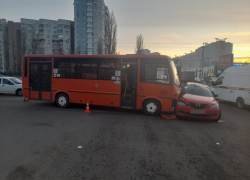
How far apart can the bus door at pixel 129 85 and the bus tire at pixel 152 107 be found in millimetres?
670

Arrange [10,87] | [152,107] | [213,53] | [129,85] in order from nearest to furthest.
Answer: [152,107]
[129,85]
[10,87]
[213,53]

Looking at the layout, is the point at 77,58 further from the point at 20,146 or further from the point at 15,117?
the point at 20,146

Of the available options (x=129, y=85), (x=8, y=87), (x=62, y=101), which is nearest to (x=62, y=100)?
(x=62, y=101)

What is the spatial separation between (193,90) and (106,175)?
7627mm

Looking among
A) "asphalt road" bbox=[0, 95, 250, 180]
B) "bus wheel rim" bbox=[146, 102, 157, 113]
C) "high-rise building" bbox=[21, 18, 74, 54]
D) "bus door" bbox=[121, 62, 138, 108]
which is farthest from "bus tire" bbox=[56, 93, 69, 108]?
"high-rise building" bbox=[21, 18, 74, 54]

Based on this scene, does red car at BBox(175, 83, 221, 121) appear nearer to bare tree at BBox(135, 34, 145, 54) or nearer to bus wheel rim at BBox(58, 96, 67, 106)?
bus wheel rim at BBox(58, 96, 67, 106)

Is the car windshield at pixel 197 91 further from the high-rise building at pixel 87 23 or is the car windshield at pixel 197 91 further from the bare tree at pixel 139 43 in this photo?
the high-rise building at pixel 87 23

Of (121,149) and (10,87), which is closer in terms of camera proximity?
(121,149)

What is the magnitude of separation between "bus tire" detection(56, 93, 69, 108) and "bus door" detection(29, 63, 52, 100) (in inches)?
21.7

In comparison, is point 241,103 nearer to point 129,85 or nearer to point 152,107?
point 152,107

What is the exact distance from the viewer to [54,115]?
30.1 ft

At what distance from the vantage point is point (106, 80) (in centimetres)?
1012

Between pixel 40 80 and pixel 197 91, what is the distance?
8.68 metres

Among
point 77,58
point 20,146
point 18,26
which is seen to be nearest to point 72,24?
point 18,26
